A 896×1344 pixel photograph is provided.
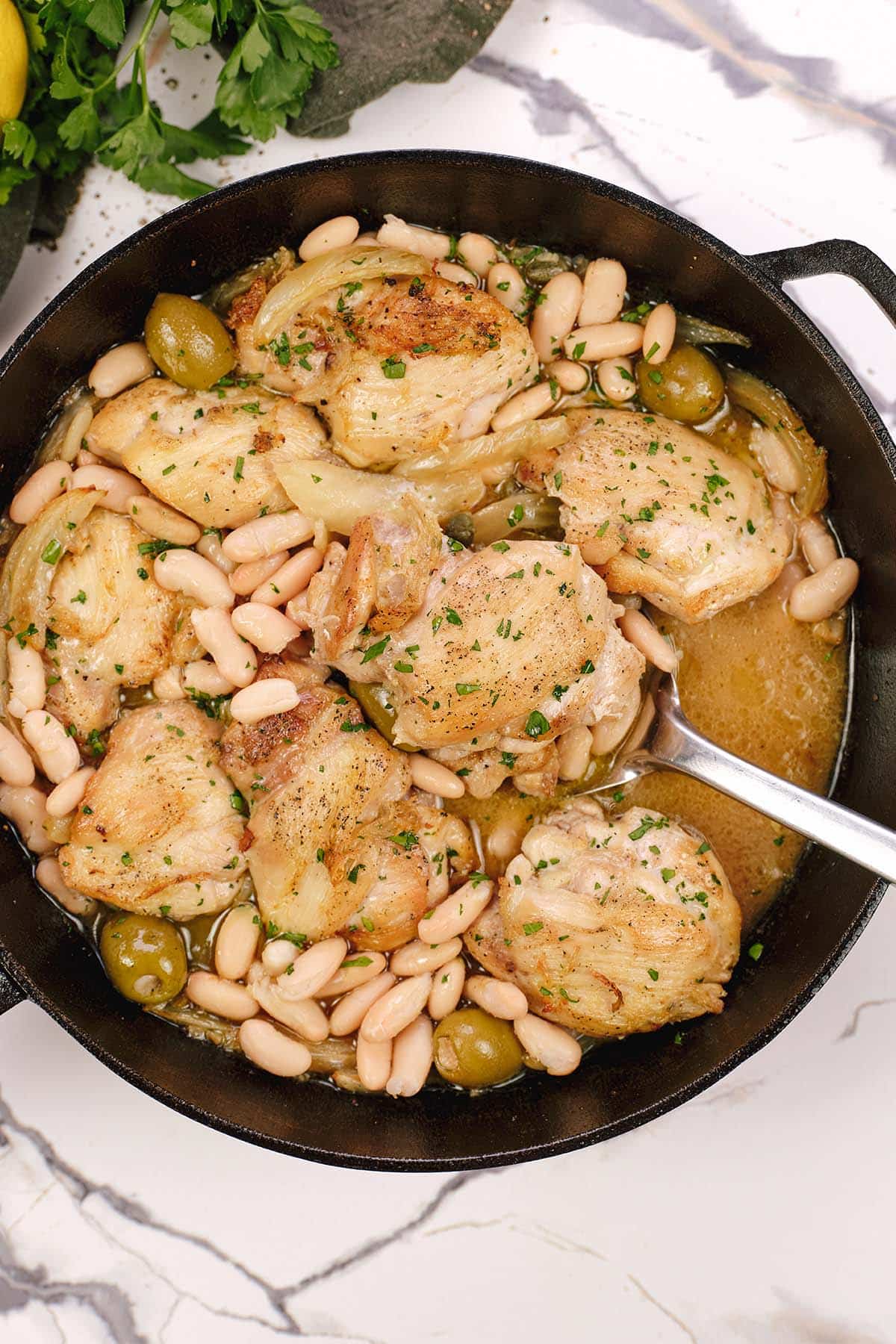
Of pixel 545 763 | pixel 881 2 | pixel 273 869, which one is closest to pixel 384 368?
pixel 545 763

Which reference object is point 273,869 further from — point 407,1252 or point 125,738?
point 407,1252

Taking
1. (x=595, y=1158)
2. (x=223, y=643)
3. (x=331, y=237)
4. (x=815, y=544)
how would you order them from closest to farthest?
(x=223, y=643)
(x=331, y=237)
(x=815, y=544)
(x=595, y=1158)

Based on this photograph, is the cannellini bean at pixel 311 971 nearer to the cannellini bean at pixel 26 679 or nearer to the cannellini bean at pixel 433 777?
the cannellini bean at pixel 433 777

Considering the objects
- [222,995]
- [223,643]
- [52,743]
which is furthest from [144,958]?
[223,643]

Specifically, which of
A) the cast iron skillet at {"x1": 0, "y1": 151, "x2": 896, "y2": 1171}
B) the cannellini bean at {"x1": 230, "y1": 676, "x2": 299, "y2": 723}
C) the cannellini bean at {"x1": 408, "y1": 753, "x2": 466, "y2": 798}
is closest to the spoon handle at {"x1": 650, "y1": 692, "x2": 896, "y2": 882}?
the cast iron skillet at {"x1": 0, "y1": 151, "x2": 896, "y2": 1171}

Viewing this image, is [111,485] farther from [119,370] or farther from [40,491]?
[119,370]

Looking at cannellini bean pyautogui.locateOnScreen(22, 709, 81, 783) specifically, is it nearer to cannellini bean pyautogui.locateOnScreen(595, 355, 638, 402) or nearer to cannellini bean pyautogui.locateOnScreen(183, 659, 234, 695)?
cannellini bean pyautogui.locateOnScreen(183, 659, 234, 695)
